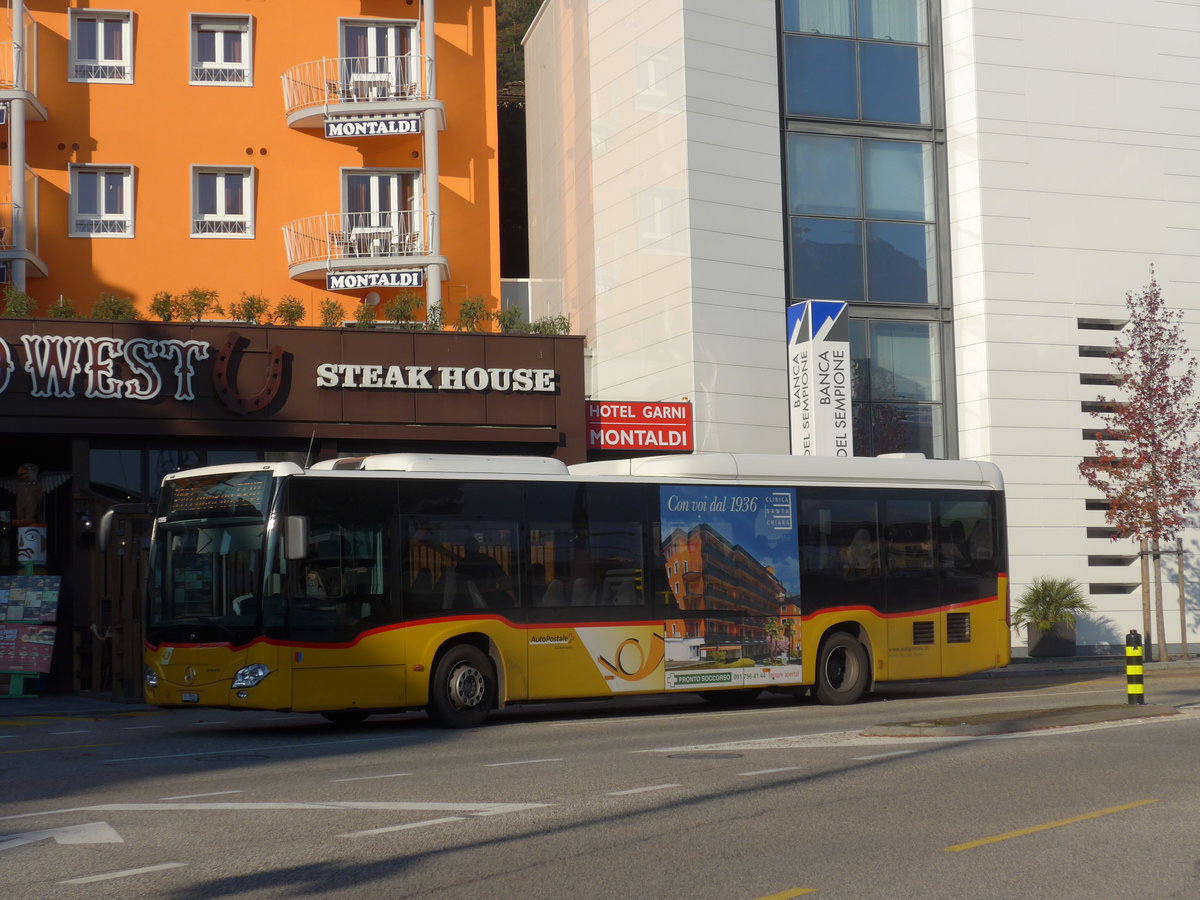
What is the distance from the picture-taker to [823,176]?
32.4 meters

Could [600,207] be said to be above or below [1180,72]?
below

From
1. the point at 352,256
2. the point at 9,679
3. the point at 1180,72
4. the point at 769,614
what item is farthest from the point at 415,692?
the point at 1180,72

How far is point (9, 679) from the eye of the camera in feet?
79.8

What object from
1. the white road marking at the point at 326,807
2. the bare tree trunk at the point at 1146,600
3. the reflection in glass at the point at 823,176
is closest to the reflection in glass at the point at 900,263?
the reflection in glass at the point at 823,176

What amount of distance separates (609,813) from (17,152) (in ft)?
75.1

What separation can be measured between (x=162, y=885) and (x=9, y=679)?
18.2m

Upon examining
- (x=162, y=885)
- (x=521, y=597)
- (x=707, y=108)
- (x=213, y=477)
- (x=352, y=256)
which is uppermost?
(x=707, y=108)

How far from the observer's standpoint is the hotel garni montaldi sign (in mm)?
25719

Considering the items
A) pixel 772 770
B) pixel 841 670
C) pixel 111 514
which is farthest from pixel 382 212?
pixel 772 770

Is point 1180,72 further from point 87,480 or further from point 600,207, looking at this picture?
point 87,480

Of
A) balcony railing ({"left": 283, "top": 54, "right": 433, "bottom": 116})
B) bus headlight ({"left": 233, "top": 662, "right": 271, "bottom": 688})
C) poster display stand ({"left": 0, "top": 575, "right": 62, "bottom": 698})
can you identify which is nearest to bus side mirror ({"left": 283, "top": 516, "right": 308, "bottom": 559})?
bus headlight ({"left": 233, "top": 662, "right": 271, "bottom": 688})

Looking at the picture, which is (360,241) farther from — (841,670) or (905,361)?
(841,670)

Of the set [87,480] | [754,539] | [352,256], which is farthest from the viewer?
[352,256]

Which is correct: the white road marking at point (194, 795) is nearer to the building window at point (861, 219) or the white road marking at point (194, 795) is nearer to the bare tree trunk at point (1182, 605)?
the building window at point (861, 219)
